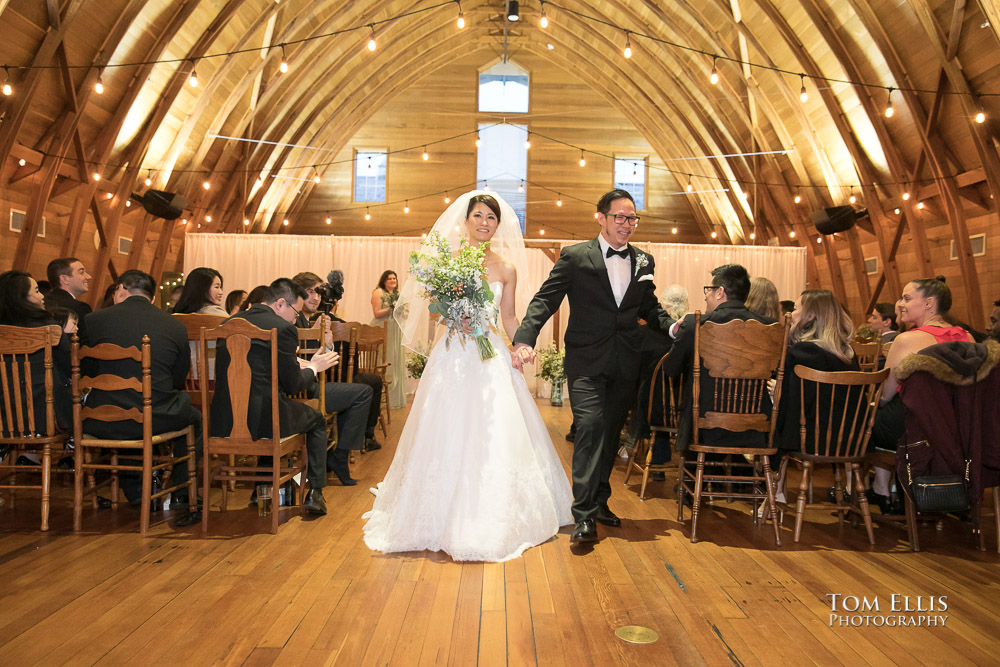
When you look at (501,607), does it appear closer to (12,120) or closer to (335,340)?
(335,340)

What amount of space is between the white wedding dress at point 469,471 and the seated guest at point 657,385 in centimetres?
130

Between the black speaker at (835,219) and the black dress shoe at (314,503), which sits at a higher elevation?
the black speaker at (835,219)

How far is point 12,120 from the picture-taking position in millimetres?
8164

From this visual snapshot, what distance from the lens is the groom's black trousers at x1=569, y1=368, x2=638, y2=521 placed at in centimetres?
366

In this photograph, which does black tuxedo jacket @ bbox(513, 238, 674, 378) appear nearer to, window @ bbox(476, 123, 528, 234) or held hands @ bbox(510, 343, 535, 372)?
held hands @ bbox(510, 343, 535, 372)

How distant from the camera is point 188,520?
12.9 ft

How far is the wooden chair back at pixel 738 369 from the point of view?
147 inches

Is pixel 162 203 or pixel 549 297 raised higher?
pixel 162 203

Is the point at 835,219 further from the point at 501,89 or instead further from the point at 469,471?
the point at 469,471

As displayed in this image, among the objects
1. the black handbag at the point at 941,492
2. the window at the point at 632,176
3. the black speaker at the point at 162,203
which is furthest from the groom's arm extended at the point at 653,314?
the window at the point at 632,176

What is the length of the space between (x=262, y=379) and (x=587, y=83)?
14.5 metres

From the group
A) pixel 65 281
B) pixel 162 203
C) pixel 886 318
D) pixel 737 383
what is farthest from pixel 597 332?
pixel 162 203

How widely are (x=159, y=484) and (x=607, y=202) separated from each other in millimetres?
3204

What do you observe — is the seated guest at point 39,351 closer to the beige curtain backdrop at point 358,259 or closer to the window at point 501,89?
the beige curtain backdrop at point 358,259
